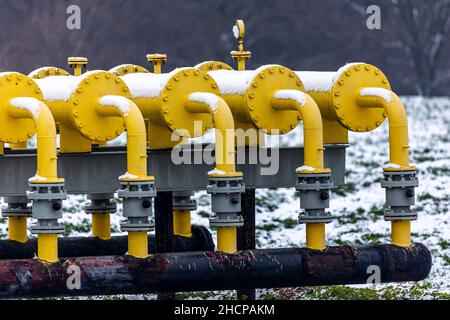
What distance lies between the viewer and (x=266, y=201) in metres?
23.3

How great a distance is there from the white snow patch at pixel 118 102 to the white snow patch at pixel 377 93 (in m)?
2.69

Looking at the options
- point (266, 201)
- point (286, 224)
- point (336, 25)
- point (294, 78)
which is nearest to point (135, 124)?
point (294, 78)

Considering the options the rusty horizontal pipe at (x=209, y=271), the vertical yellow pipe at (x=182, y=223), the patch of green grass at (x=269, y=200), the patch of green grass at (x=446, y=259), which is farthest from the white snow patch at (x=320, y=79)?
the patch of green grass at (x=269, y=200)

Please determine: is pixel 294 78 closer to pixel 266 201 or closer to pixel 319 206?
pixel 319 206

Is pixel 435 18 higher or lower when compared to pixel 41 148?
higher

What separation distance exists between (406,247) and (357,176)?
36.1 ft

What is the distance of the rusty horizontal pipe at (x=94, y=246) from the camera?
16031 millimetres

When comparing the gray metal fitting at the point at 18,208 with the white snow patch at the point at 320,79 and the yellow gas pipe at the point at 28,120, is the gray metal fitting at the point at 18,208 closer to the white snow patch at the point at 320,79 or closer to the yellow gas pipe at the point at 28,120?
the yellow gas pipe at the point at 28,120

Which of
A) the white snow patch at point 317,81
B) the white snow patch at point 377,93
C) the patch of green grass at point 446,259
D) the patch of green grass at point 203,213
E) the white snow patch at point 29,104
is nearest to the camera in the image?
the white snow patch at point 29,104

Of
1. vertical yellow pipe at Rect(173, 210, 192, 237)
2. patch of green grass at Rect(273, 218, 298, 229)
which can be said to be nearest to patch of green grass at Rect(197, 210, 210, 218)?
patch of green grass at Rect(273, 218, 298, 229)

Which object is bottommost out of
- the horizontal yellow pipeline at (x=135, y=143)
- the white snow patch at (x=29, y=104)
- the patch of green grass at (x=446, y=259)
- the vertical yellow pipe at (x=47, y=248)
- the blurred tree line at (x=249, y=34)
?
the patch of green grass at (x=446, y=259)

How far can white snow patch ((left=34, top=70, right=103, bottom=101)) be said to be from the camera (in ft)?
45.1

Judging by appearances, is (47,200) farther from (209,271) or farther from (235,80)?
(235,80)

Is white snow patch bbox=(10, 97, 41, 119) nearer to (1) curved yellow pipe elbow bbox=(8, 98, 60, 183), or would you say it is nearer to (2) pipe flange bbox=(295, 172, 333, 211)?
(1) curved yellow pipe elbow bbox=(8, 98, 60, 183)
